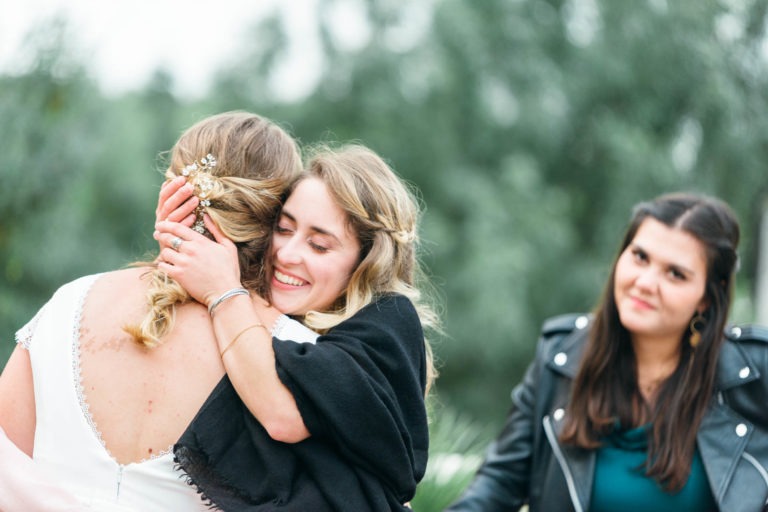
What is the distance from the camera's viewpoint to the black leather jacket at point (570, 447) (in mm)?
3047

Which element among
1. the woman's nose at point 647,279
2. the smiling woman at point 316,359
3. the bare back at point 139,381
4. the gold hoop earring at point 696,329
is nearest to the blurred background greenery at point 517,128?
the gold hoop earring at point 696,329

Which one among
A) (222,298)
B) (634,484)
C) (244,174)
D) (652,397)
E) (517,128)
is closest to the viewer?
(222,298)

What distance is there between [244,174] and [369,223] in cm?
35

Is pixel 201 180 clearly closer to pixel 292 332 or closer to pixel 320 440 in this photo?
pixel 292 332

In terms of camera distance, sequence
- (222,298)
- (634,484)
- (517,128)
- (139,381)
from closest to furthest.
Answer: (139,381)
(222,298)
(634,484)
(517,128)

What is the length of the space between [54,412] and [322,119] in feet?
28.3

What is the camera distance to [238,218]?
2289 millimetres

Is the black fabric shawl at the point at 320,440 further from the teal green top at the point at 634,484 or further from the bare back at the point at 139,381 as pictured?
the teal green top at the point at 634,484

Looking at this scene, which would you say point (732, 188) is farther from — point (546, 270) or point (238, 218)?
point (238, 218)

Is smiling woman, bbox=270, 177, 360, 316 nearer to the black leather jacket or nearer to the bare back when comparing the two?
the bare back

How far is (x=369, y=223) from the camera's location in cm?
237

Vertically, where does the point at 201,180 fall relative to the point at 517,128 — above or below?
above

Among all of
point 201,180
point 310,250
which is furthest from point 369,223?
point 201,180

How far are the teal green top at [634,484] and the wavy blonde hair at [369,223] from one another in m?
1.07
